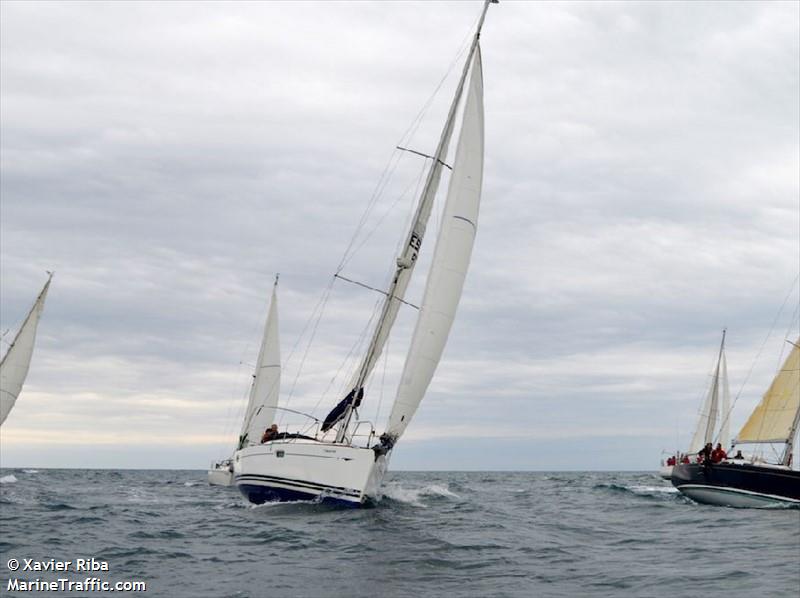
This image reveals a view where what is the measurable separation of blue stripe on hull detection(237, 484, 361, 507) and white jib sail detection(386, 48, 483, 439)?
265 centimetres

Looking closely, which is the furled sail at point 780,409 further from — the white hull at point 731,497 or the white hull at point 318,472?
the white hull at point 318,472

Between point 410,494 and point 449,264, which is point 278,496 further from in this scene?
point 410,494

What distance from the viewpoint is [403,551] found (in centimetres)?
1855

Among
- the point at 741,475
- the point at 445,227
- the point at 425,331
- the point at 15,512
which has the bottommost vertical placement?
the point at 15,512

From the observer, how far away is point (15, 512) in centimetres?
2945

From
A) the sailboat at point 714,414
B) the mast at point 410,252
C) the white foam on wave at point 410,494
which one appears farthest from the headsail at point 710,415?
the mast at point 410,252

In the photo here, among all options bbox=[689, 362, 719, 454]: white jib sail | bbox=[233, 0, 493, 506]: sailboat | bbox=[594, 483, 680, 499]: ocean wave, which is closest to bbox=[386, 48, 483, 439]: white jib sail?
bbox=[233, 0, 493, 506]: sailboat

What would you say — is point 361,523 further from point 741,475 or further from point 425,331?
point 741,475

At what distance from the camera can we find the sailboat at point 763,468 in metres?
33.6

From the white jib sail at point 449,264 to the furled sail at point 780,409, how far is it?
18.1 metres

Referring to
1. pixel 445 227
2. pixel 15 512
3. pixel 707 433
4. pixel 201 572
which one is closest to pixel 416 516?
pixel 445 227

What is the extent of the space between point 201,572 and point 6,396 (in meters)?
38.6

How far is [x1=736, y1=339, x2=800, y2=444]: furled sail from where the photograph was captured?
36.5 meters

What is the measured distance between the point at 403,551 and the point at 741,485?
21.4 meters
